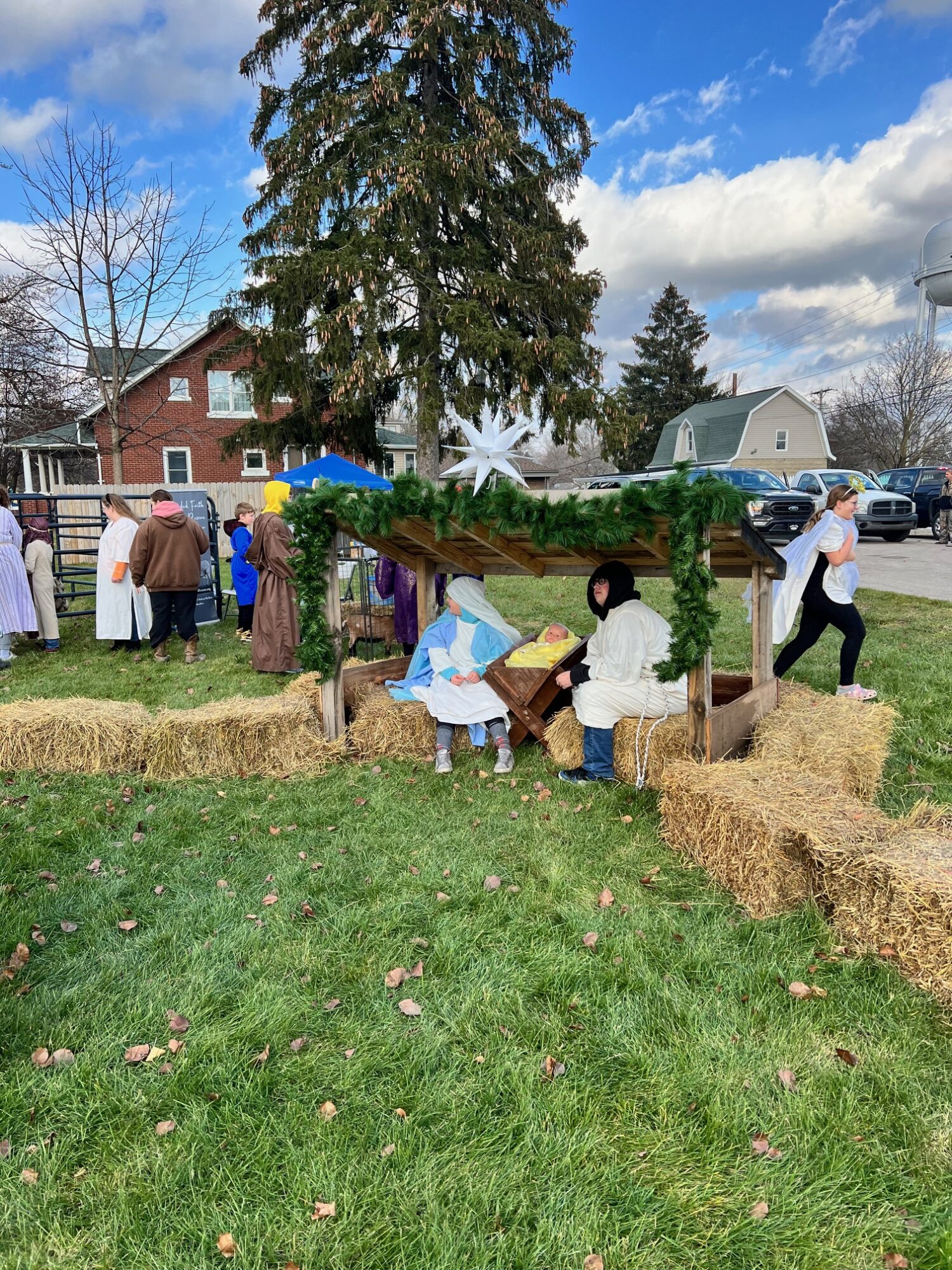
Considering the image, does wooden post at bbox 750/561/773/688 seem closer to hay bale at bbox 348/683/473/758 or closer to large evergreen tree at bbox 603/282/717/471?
hay bale at bbox 348/683/473/758

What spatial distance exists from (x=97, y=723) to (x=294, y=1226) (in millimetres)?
4575

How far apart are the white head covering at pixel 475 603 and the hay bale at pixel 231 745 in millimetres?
1645

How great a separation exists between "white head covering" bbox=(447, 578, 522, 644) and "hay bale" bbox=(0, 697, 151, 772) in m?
2.69

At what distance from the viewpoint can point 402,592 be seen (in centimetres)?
890

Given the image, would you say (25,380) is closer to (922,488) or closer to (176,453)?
(176,453)

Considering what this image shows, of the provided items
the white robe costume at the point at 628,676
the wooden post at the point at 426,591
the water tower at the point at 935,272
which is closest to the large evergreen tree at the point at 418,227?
the wooden post at the point at 426,591

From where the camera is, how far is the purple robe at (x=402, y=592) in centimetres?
882

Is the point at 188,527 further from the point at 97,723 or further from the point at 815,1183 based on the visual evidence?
the point at 815,1183

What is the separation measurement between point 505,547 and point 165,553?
5253 mm

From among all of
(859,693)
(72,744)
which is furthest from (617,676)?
(72,744)

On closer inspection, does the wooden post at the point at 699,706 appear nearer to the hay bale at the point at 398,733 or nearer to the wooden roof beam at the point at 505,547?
the wooden roof beam at the point at 505,547

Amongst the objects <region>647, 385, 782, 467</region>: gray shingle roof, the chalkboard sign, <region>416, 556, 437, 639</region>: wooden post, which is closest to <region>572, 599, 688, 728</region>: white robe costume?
<region>416, 556, 437, 639</region>: wooden post

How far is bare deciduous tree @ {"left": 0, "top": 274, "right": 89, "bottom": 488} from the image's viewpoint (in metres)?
20.6

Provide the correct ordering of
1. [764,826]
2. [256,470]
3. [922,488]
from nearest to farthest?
[764,826], [922,488], [256,470]
